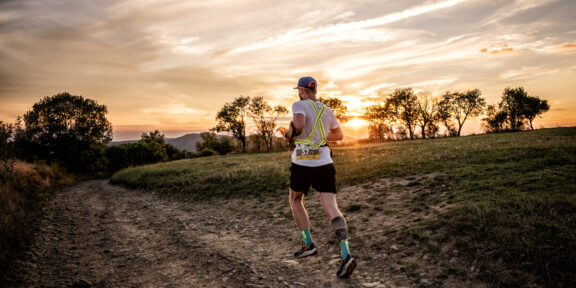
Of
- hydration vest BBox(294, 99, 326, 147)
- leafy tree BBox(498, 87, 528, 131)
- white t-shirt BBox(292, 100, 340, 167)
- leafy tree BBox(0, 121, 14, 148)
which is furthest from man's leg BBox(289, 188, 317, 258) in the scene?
leafy tree BBox(498, 87, 528, 131)

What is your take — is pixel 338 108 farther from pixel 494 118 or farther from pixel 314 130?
pixel 314 130

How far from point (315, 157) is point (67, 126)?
61.6 m

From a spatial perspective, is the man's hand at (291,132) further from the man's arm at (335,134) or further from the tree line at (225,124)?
the tree line at (225,124)

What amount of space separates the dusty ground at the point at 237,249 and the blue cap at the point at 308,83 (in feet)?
10.5

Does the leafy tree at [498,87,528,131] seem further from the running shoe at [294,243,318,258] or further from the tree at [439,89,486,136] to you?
the running shoe at [294,243,318,258]

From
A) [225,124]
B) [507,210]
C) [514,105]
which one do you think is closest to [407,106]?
[514,105]

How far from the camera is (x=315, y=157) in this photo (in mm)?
4570

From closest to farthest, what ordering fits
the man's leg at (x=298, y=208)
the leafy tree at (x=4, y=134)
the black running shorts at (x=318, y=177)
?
the black running shorts at (x=318, y=177) → the man's leg at (x=298, y=208) → the leafy tree at (x=4, y=134)

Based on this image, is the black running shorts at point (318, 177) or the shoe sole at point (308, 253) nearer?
the black running shorts at point (318, 177)

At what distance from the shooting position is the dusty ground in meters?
→ 4.55

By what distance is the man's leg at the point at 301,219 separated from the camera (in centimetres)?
501

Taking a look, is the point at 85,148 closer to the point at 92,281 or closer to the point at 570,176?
the point at 92,281

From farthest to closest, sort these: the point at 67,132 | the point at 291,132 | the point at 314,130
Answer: the point at 67,132
the point at 314,130
the point at 291,132

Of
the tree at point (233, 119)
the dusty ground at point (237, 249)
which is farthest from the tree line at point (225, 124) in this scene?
the dusty ground at point (237, 249)
